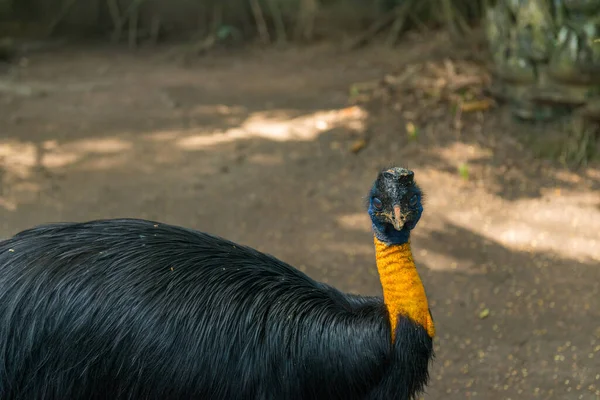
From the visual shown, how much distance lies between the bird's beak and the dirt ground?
1.51 metres

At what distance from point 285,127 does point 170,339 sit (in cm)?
407

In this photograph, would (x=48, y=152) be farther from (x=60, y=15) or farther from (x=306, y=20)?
(x=306, y=20)

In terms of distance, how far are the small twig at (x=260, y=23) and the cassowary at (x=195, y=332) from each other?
6.82m

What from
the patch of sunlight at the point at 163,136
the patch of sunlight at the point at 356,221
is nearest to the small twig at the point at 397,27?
the patch of sunlight at the point at 163,136

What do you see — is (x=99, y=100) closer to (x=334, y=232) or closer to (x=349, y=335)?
(x=334, y=232)

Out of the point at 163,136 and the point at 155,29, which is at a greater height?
the point at 155,29

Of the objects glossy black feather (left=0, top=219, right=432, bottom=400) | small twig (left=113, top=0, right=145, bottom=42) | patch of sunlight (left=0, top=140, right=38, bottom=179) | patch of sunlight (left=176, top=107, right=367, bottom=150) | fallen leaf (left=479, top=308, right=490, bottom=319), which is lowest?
fallen leaf (left=479, top=308, right=490, bottom=319)

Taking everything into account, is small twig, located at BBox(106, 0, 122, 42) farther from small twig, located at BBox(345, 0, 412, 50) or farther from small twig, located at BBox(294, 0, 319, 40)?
small twig, located at BBox(345, 0, 412, 50)

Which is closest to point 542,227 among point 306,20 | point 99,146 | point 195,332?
point 195,332

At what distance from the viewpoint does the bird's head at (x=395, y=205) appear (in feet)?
9.45

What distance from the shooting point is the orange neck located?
2.91m

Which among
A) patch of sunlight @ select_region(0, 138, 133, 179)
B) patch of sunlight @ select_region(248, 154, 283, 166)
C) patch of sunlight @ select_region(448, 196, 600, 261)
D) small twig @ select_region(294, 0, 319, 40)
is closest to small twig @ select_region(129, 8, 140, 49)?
small twig @ select_region(294, 0, 319, 40)

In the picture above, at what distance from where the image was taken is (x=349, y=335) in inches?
118

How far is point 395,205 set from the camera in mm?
A: 2875
